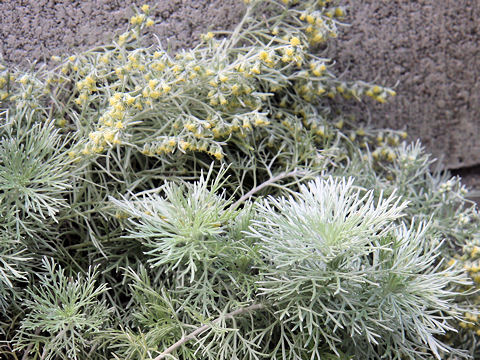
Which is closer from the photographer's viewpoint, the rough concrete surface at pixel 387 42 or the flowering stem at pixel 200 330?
the flowering stem at pixel 200 330

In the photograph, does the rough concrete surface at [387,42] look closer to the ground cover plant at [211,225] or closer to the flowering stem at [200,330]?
the ground cover plant at [211,225]

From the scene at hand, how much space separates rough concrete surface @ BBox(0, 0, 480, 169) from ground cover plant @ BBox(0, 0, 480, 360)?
0.07 metres

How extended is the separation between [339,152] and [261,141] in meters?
0.20

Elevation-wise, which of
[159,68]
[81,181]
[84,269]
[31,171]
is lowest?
[84,269]

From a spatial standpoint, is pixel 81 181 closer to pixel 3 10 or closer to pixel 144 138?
pixel 144 138

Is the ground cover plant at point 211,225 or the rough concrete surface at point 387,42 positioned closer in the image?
the ground cover plant at point 211,225

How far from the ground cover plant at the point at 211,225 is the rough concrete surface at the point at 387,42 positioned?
0.07 metres

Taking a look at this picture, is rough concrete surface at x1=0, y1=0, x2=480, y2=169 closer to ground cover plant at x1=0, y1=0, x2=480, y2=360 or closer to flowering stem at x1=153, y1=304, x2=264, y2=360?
ground cover plant at x1=0, y1=0, x2=480, y2=360

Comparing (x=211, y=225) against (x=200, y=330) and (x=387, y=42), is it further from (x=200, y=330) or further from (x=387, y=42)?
(x=387, y=42)

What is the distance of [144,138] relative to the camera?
1.21 meters

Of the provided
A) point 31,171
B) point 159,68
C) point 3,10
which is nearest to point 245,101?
point 159,68

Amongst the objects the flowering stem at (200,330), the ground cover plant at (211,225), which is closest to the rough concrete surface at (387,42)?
the ground cover plant at (211,225)

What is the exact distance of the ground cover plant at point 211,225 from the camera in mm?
956

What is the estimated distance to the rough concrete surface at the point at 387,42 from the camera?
4.38ft
